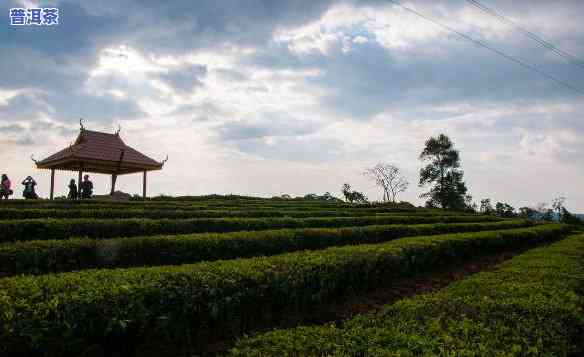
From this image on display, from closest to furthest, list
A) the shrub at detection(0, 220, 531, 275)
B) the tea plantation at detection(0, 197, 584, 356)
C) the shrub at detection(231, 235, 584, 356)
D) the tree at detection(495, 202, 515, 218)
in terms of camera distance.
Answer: the shrub at detection(231, 235, 584, 356), the tea plantation at detection(0, 197, 584, 356), the shrub at detection(0, 220, 531, 275), the tree at detection(495, 202, 515, 218)

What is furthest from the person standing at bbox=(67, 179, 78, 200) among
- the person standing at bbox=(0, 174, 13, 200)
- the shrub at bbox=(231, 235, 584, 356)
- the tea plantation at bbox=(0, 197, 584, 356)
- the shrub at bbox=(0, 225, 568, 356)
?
the shrub at bbox=(231, 235, 584, 356)

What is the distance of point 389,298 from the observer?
978 cm

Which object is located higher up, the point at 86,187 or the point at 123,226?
the point at 86,187

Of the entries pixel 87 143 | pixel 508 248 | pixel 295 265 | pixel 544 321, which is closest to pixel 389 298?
pixel 295 265

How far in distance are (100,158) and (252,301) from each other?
23.3 m

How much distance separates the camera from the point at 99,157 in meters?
27.0

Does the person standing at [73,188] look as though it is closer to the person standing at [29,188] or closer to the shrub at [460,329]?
the person standing at [29,188]

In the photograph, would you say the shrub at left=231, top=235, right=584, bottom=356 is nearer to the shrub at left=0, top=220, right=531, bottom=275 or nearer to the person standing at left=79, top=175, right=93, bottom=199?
the shrub at left=0, top=220, right=531, bottom=275

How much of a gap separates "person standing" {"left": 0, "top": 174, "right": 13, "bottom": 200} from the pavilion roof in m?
3.40

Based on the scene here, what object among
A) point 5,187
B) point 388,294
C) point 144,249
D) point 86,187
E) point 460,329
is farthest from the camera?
point 86,187

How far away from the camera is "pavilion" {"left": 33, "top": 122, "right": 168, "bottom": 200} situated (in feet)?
88.4

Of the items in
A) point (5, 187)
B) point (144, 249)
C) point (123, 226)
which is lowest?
point (144, 249)

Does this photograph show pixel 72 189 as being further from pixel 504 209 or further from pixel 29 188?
pixel 504 209

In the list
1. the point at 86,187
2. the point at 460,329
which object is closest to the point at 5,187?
the point at 86,187
